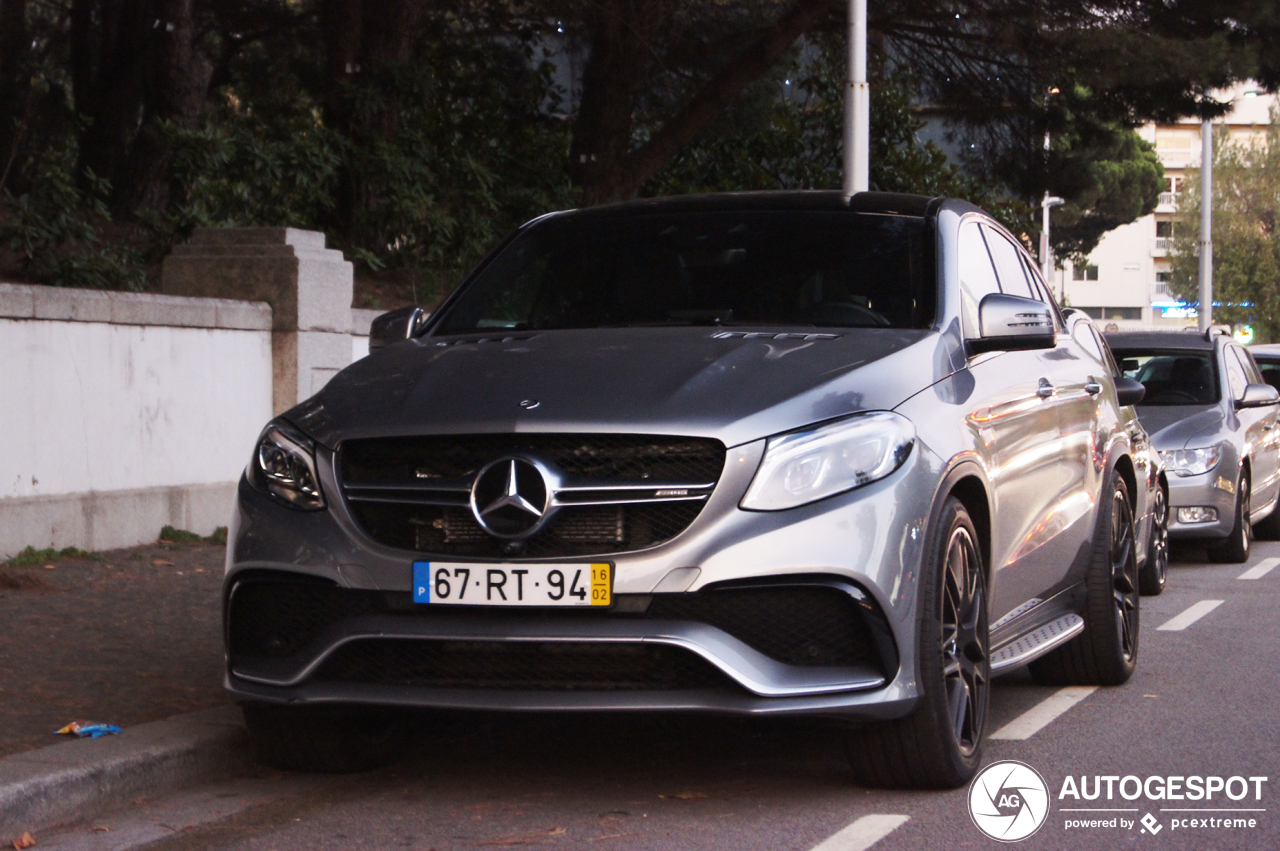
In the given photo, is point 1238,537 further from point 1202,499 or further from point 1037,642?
point 1037,642

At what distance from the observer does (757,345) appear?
516 cm

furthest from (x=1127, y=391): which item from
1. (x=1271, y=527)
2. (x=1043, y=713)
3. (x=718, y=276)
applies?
(x=1271, y=527)

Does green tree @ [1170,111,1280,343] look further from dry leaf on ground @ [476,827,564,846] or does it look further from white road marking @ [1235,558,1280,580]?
dry leaf on ground @ [476,827,564,846]

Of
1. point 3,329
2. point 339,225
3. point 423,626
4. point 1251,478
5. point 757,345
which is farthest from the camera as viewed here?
point 339,225

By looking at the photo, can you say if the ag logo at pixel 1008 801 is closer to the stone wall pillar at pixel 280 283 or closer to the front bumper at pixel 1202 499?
the front bumper at pixel 1202 499

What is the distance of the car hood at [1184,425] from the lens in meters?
12.3

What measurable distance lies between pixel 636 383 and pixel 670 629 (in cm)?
71

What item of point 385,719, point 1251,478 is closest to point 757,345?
point 385,719

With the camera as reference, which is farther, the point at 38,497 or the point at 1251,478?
the point at 1251,478

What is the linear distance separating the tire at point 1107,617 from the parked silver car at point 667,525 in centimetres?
111

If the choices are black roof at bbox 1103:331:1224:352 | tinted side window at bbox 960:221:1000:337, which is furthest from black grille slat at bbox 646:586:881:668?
black roof at bbox 1103:331:1224:352

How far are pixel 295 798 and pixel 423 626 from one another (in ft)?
3.07

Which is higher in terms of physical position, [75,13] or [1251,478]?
[75,13]

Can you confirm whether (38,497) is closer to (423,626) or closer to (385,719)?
(385,719)
